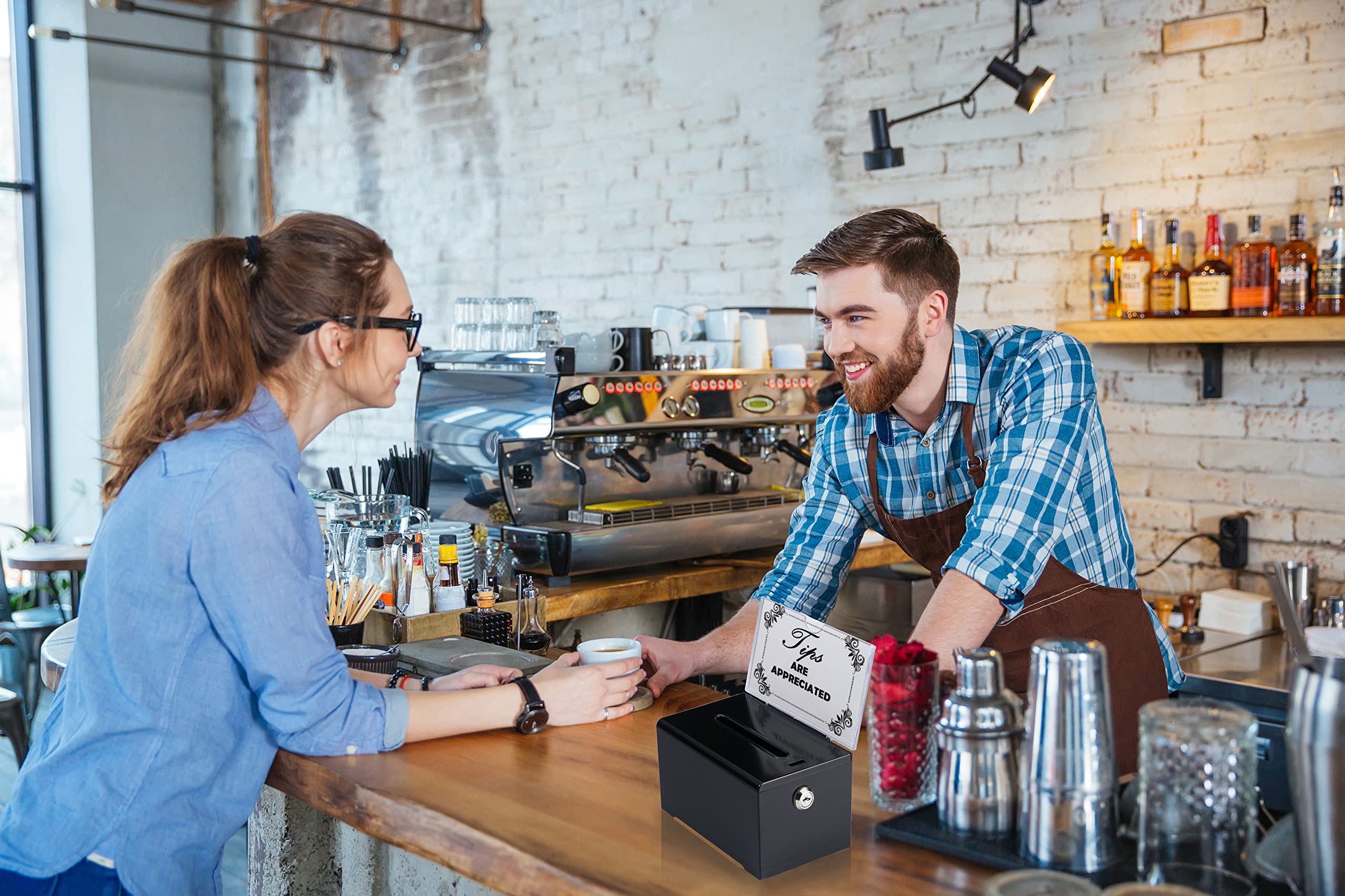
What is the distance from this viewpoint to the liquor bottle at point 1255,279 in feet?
10.3

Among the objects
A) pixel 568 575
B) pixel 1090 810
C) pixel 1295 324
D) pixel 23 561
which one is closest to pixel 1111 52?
pixel 1295 324

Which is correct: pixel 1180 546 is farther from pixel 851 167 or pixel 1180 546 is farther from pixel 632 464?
pixel 851 167

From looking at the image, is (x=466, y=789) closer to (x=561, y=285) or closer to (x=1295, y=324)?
(x=1295, y=324)

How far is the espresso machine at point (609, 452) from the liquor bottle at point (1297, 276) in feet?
4.45

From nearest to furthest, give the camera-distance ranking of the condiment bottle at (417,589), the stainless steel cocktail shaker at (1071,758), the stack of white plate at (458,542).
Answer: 1. the stainless steel cocktail shaker at (1071,758)
2. the condiment bottle at (417,589)
3. the stack of white plate at (458,542)

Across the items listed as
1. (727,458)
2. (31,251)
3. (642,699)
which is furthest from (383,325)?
(31,251)

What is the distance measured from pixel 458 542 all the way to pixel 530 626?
0.55 metres

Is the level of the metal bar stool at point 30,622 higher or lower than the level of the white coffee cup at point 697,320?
lower

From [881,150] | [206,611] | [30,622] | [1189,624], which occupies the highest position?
[881,150]

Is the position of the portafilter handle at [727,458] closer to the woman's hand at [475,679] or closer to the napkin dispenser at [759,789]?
the woman's hand at [475,679]

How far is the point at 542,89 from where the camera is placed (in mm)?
5320

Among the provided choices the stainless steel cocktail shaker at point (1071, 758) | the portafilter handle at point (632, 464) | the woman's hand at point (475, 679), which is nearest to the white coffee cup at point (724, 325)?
the portafilter handle at point (632, 464)

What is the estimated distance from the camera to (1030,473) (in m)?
1.85

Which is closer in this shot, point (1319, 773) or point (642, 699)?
point (1319, 773)
